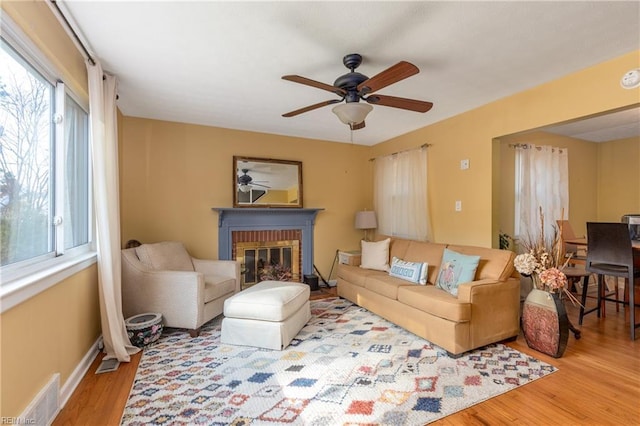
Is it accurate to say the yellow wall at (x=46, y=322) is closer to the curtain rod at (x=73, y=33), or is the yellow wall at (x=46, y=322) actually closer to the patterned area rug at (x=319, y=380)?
the curtain rod at (x=73, y=33)

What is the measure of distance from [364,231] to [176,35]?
13.3 feet

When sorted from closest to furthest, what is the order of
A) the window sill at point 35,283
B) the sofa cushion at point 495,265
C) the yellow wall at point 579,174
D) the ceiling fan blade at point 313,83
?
1. the window sill at point 35,283
2. the ceiling fan blade at point 313,83
3. the sofa cushion at point 495,265
4. the yellow wall at point 579,174

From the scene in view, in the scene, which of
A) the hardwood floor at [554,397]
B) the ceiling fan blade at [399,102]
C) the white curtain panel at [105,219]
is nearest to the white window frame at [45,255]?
the white curtain panel at [105,219]

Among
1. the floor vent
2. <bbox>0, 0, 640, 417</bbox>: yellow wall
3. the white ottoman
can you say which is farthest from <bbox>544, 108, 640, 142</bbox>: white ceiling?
the floor vent

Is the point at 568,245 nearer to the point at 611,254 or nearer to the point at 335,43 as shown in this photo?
the point at 611,254

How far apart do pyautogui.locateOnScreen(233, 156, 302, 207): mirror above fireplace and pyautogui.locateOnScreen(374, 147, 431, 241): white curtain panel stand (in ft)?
4.50

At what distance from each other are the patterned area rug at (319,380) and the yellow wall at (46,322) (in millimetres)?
499

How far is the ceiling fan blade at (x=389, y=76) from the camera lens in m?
1.80

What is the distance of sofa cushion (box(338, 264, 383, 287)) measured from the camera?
3713 millimetres

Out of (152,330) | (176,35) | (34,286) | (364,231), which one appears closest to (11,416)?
(34,286)

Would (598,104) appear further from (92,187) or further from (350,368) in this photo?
(92,187)

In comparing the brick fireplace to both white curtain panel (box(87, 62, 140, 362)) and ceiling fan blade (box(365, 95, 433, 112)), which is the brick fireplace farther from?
ceiling fan blade (box(365, 95, 433, 112))

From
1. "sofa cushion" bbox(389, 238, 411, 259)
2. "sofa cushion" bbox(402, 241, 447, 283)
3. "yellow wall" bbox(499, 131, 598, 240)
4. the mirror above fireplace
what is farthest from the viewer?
"yellow wall" bbox(499, 131, 598, 240)

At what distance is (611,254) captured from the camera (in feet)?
10.2
